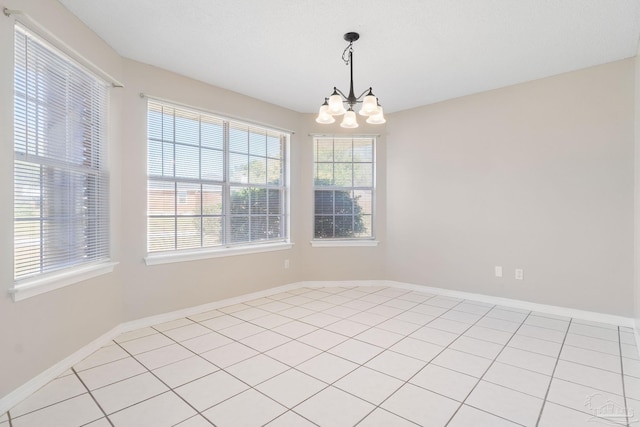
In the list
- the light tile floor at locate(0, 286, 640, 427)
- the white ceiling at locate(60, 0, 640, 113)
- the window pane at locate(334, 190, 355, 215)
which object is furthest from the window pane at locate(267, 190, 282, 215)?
the light tile floor at locate(0, 286, 640, 427)

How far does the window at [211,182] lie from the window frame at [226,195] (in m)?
0.01

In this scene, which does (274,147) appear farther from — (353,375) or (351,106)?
(353,375)

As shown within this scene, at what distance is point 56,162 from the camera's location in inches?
92.4

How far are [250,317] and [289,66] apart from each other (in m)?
2.65

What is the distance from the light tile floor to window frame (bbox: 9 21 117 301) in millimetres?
683

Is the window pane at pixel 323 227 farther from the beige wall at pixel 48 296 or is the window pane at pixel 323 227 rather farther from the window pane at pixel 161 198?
the beige wall at pixel 48 296

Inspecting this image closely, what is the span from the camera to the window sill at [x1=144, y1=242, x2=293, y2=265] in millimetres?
3299

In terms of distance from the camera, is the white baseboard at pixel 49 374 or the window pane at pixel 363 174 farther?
the window pane at pixel 363 174

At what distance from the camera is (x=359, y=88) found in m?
3.86

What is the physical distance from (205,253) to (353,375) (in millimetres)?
2176

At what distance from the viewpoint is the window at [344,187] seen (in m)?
4.86

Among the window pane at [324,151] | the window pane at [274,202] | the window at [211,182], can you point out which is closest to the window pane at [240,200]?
the window at [211,182]

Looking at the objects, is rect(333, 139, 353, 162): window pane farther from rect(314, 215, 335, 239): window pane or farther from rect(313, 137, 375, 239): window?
rect(314, 215, 335, 239): window pane

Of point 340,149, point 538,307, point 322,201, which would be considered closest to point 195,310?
point 322,201
